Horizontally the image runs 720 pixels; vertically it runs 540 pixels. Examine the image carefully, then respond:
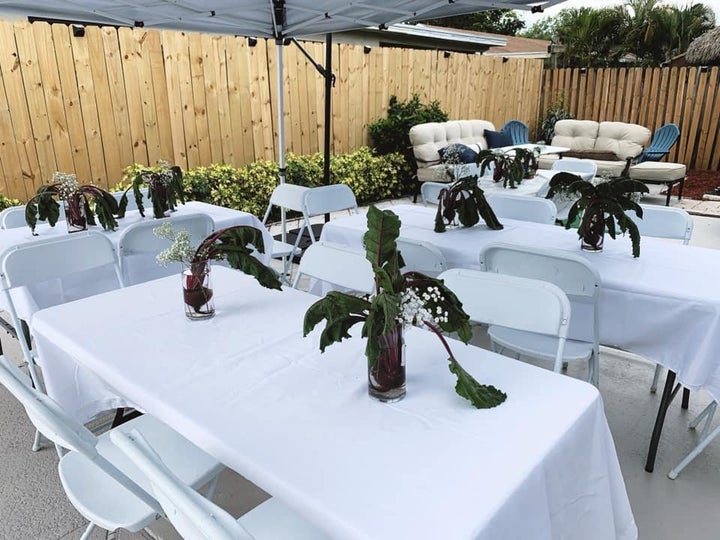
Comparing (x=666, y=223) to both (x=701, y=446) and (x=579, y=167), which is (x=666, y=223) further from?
(x=579, y=167)

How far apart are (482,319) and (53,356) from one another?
155 cm

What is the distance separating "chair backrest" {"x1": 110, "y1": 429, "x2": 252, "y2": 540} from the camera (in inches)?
35.8

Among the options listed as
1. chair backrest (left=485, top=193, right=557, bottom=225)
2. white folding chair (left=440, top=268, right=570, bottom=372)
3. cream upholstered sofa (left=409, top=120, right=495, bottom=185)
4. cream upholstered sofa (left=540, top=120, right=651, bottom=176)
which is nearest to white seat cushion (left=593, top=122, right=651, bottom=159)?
cream upholstered sofa (left=540, top=120, right=651, bottom=176)

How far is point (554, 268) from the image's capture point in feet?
7.25

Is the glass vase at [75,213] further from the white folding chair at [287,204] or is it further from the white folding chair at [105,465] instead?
the white folding chair at [105,465]

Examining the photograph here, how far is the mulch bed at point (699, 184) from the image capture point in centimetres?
832

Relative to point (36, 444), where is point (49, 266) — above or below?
above

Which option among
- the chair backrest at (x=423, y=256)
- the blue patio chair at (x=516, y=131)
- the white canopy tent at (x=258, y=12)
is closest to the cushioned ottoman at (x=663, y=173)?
the blue patio chair at (x=516, y=131)

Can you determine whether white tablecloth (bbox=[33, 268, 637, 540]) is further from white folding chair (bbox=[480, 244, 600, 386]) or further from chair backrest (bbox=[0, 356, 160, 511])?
white folding chair (bbox=[480, 244, 600, 386])

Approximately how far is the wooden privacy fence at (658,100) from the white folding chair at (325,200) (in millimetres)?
8985

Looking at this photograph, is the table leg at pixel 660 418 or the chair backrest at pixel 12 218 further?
the chair backrest at pixel 12 218

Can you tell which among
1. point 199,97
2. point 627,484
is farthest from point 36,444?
point 199,97

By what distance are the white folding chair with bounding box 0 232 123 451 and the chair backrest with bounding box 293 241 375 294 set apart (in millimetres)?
979

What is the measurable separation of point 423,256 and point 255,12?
2659 mm
